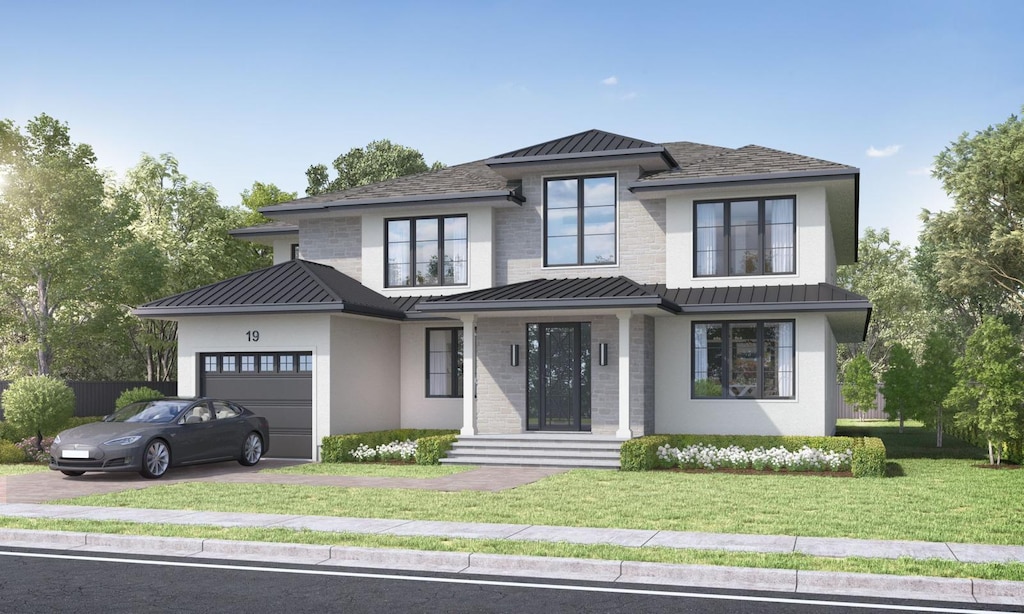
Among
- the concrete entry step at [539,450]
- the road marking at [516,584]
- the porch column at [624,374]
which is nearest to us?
the road marking at [516,584]

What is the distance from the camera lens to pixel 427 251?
2647 cm

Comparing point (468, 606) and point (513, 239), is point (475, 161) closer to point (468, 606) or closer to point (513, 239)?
point (513, 239)

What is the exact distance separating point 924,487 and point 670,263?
873 centimetres

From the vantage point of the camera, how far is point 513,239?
1019 inches

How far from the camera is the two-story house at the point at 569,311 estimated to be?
893 inches

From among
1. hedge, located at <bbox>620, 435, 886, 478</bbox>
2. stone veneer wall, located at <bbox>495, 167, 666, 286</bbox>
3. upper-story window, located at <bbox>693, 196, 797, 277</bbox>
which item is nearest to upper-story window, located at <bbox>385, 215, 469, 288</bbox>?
stone veneer wall, located at <bbox>495, 167, 666, 286</bbox>

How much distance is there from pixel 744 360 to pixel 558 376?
4.31 meters

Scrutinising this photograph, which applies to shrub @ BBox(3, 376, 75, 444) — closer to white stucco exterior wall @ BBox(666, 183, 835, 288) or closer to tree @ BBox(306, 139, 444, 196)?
white stucco exterior wall @ BBox(666, 183, 835, 288)

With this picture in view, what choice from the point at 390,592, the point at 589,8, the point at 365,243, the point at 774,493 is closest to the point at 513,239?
the point at 365,243

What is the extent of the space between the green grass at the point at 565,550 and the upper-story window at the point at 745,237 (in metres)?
14.2

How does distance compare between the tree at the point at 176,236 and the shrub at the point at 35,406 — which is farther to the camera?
the tree at the point at 176,236

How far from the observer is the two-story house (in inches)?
893

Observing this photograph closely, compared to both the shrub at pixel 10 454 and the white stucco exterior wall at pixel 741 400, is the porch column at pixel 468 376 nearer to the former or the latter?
the white stucco exterior wall at pixel 741 400

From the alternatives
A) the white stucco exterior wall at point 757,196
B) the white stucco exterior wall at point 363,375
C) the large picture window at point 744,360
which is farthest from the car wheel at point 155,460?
the white stucco exterior wall at point 757,196
